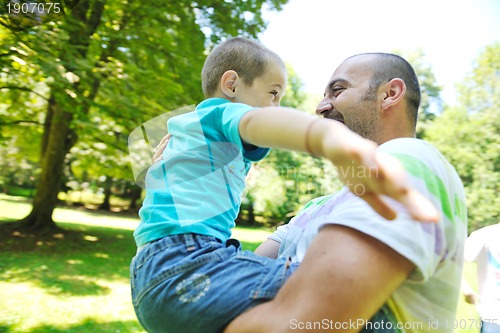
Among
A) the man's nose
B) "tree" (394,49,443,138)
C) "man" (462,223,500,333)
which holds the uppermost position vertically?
"tree" (394,49,443,138)

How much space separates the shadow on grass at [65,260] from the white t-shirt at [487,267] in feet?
23.3

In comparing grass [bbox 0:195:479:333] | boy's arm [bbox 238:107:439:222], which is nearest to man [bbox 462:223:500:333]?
grass [bbox 0:195:479:333]

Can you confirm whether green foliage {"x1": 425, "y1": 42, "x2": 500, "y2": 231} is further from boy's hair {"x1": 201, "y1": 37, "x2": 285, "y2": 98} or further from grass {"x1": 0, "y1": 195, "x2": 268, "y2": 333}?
boy's hair {"x1": 201, "y1": 37, "x2": 285, "y2": 98}

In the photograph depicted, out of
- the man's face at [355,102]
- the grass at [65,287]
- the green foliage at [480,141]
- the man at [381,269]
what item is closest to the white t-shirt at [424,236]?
the man at [381,269]

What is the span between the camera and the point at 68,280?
8742 mm

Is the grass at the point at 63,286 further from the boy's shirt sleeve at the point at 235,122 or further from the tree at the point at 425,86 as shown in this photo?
the tree at the point at 425,86

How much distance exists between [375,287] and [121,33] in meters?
9.20

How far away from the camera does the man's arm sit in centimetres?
102

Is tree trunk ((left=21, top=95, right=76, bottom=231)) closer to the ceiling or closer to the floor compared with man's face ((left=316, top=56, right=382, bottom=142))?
closer to the floor

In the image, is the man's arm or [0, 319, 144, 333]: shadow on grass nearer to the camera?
the man's arm

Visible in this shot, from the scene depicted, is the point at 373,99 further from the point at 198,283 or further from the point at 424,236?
the point at 198,283

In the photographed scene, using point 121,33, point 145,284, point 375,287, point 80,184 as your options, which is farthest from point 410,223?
point 80,184

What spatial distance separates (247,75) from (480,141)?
22359 mm

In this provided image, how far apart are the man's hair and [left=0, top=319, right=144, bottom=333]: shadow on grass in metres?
5.85
